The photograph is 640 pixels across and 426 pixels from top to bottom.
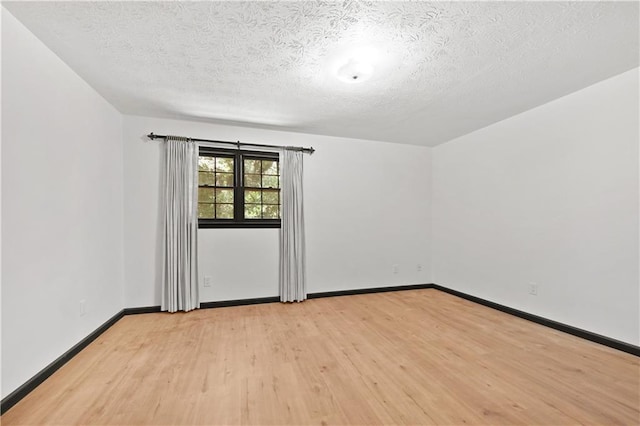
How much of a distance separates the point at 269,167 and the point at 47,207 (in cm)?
245

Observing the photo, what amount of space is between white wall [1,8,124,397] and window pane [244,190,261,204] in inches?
62.0

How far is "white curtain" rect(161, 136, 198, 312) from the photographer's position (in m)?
3.37

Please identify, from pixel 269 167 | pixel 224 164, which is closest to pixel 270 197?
pixel 269 167

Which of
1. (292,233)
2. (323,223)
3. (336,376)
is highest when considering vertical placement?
(323,223)

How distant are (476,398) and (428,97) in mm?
2665

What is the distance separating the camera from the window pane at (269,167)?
398cm

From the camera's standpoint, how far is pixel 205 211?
3.67m

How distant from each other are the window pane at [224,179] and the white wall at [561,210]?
3.47 m

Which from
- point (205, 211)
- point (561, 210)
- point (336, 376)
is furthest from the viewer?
point (205, 211)

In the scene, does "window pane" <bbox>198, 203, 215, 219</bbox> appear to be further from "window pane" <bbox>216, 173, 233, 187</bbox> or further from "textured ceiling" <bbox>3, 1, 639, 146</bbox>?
"textured ceiling" <bbox>3, 1, 639, 146</bbox>

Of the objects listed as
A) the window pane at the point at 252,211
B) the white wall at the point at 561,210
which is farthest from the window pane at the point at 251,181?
the white wall at the point at 561,210

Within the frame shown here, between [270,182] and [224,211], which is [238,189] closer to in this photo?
[224,211]

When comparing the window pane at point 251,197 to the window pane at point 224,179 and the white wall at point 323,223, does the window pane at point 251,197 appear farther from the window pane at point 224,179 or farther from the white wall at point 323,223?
the white wall at point 323,223

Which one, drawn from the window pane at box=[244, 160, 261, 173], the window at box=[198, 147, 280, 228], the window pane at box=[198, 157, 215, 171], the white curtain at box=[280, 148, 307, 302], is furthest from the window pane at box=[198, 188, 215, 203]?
the white curtain at box=[280, 148, 307, 302]
